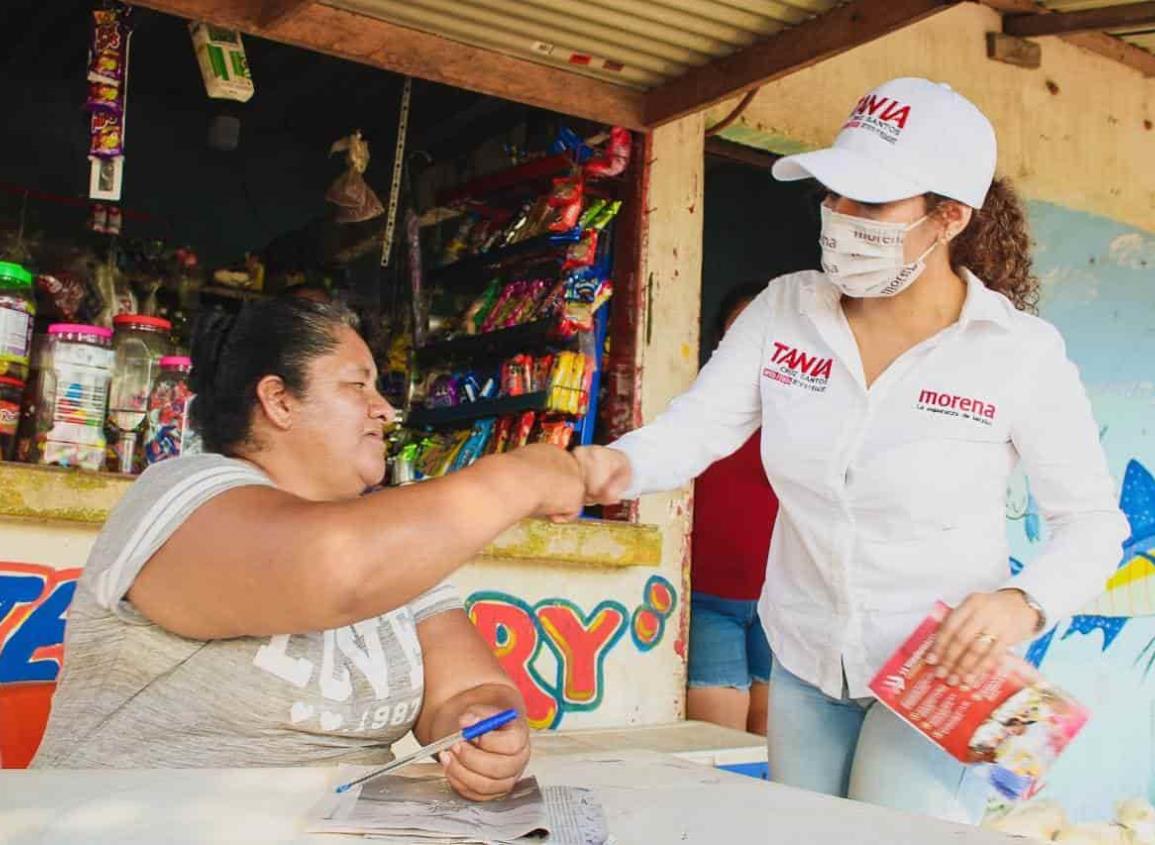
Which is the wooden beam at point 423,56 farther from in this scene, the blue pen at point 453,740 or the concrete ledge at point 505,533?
the blue pen at point 453,740

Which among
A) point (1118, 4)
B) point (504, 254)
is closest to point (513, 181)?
point (504, 254)

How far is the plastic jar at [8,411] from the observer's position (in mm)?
3221

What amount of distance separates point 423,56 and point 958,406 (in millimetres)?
2228

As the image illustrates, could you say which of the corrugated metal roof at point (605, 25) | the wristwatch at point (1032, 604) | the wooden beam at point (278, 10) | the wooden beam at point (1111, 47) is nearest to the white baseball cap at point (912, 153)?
the wristwatch at point (1032, 604)

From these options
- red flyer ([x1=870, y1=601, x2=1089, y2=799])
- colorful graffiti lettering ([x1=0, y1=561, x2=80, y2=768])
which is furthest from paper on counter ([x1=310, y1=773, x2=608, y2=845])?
colorful graffiti lettering ([x1=0, y1=561, x2=80, y2=768])

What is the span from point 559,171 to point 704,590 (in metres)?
1.51

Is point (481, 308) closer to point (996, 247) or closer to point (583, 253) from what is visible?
point (583, 253)

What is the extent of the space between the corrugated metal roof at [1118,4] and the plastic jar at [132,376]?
3696 mm

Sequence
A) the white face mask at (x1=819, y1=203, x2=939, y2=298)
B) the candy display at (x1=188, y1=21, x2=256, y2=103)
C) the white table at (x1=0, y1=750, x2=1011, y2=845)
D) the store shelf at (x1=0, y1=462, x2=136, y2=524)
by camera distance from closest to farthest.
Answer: the white table at (x1=0, y1=750, x2=1011, y2=845)
the white face mask at (x1=819, y1=203, x2=939, y2=298)
the store shelf at (x1=0, y1=462, x2=136, y2=524)
the candy display at (x1=188, y1=21, x2=256, y2=103)

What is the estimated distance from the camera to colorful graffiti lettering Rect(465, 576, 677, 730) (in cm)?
381

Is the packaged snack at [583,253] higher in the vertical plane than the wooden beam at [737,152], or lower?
lower

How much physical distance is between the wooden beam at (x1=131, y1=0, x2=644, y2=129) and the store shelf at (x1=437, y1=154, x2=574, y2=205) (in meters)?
0.30

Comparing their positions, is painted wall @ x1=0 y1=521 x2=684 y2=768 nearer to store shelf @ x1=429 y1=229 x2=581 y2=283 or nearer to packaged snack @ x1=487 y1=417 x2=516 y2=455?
packaged snack @ x1=487 y1=417 x2=516 y2=455

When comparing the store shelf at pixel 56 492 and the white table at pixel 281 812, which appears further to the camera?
the store shelf at pixel 56 492
